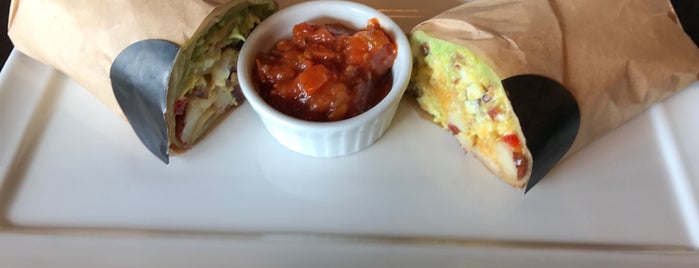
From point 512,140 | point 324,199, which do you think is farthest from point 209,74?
point 512,140

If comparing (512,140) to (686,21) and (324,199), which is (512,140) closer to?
(324,199)

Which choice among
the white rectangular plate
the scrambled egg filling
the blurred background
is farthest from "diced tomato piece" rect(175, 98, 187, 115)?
the blurred background

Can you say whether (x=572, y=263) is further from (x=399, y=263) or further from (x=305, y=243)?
(x=305, y=243)

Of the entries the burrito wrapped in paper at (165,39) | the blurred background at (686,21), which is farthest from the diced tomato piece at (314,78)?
the blurred background at (686,21)

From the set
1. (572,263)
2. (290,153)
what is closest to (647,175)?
(572,263)

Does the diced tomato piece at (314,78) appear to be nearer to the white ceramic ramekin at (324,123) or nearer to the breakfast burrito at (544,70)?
the white ceramic ramekin at (324,123)

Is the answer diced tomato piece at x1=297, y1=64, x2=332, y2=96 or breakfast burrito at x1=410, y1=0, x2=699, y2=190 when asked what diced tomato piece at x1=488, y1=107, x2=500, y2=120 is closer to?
breakfast burrito at x1=410, y1=0, x2=699, y2=190
